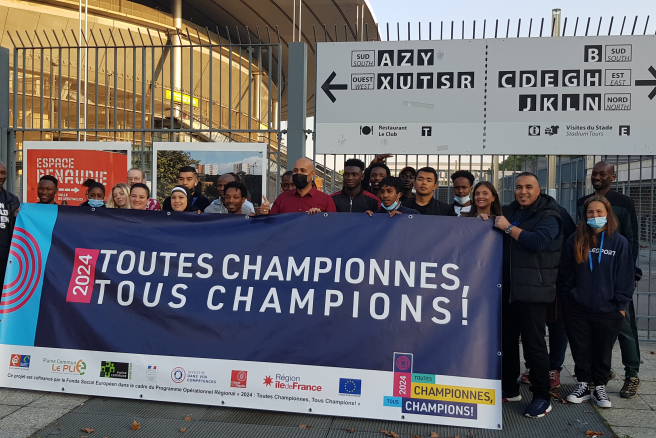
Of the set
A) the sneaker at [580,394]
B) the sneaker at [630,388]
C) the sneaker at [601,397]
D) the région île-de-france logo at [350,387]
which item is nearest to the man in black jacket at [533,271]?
the sneaker at [580,394]

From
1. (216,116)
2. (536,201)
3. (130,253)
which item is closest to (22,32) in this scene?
(216,116)

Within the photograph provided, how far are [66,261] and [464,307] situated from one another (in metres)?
3.13

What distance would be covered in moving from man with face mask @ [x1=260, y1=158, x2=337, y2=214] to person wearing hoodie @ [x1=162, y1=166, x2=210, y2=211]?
115 centimetres

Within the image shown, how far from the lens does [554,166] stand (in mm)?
6613

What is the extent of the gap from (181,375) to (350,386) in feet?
4.12

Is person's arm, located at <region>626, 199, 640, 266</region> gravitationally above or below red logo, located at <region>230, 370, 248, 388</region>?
above

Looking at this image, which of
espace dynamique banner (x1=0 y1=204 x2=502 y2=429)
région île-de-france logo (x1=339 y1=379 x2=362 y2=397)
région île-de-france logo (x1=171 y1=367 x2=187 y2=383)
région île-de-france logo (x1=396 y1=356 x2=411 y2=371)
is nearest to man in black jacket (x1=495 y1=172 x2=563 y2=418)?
espace dynamique banner (x1=0 y1=204 x2=502 y2=429)

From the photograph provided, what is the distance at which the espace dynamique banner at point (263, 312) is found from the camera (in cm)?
400

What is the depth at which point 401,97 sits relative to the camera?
6.34 meters

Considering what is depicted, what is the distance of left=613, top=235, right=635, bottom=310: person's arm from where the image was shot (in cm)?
438

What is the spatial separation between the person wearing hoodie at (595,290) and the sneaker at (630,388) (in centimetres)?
30

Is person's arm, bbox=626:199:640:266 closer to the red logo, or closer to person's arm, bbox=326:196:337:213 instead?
person's arm, bbox=326:196:337:213

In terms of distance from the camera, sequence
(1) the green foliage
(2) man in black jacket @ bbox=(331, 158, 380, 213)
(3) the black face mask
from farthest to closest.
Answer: (1) the green foliage, (2) man in black jacket @ bbox=(331, 158, 380, 213), (3) the black face mask

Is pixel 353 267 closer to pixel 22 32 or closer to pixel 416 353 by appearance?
pixel 416 353
